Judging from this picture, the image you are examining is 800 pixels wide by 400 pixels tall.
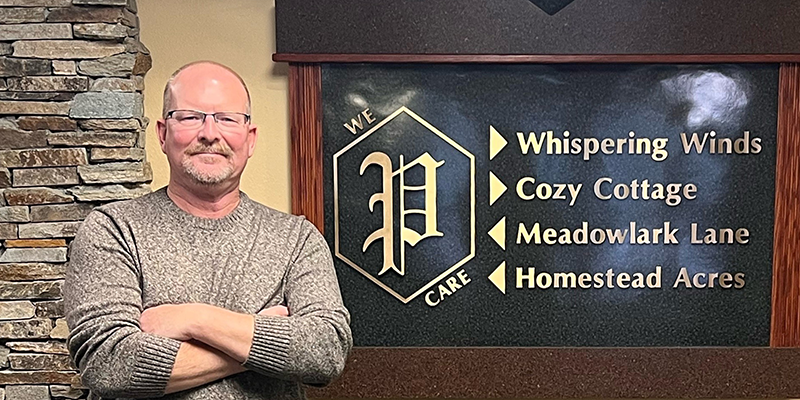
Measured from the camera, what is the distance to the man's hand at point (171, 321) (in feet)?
4.83

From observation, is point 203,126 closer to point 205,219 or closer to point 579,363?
point 205,219

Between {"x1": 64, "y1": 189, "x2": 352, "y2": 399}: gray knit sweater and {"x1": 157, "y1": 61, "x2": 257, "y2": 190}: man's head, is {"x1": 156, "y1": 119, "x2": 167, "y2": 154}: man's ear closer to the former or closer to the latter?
{"x1": 157, "y1": 61, "x2": 257, "y2": 190}: man's head

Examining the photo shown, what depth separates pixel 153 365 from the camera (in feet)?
4.72

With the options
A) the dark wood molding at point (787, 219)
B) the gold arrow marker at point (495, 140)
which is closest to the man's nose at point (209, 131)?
the gold arrow marker at point (495, 140)

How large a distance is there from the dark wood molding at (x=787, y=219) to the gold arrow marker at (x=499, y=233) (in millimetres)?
759

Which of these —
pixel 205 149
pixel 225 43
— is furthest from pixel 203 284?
pixel 225 43

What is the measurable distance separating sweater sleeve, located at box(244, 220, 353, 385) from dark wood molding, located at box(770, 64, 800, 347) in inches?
53.1

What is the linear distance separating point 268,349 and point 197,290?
0.64 ft

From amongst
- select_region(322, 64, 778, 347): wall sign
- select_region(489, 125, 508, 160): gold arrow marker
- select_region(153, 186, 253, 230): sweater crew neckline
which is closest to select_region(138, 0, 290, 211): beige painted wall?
select_region(322, 64, 778, 347): wall sign

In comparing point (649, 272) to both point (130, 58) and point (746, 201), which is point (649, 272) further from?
point (130, 58)

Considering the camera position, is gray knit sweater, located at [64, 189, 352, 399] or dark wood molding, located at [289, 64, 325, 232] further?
dark wood molding, located at [289, 64, 325, 232]

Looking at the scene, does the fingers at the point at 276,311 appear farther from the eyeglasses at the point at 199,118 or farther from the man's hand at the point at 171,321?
the eyeglasses at the point at 199,118

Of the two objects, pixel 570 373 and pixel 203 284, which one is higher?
pixel 203 284

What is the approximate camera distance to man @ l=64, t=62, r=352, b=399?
4.81ft
